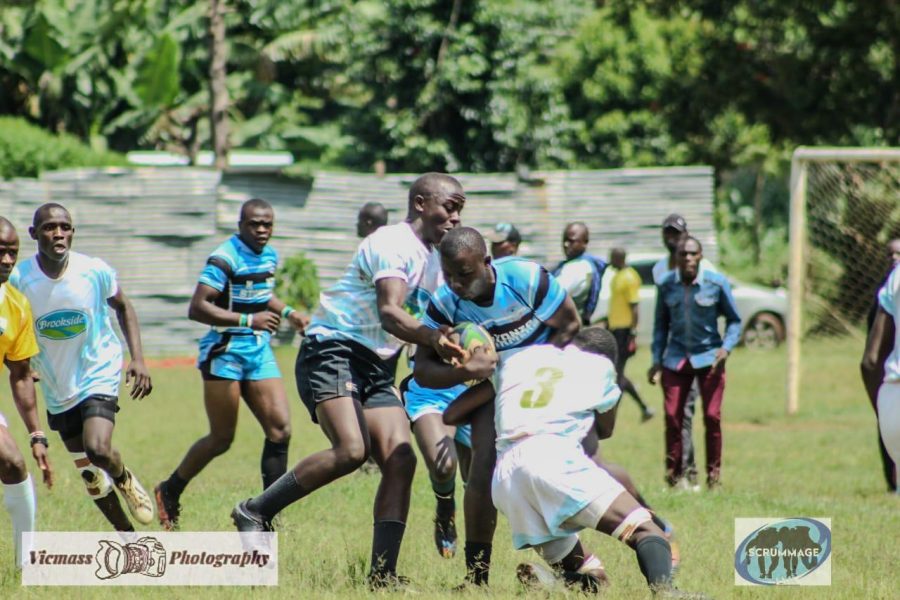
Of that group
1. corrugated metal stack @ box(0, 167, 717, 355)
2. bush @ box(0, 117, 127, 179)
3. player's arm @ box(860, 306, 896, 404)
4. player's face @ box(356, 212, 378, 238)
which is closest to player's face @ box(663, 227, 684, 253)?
player's face @ box(356, 212, 378, 238)

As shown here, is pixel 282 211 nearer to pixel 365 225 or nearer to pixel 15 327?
pixel 365 225

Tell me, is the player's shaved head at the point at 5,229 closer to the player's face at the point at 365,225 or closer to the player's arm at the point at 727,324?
the player's face at the point at 365,225

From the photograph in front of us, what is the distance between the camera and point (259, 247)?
902cm

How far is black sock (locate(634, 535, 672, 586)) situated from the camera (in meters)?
5.77

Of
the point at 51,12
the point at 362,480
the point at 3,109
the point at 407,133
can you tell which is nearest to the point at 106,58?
the point at 51,12

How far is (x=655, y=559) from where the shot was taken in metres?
5.79

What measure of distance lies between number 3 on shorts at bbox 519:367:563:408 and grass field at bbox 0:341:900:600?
40.2 inches

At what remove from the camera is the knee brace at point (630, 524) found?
5816 mm

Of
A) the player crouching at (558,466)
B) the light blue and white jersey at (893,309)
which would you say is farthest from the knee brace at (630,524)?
the light blue and white jersey at (893,309)

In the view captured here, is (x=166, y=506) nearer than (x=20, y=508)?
No

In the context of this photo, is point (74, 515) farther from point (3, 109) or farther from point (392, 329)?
point (3, 109)

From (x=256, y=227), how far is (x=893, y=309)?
14.2 ft

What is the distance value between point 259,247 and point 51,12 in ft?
70.8

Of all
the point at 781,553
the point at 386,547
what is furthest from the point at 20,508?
the point at 781,553
